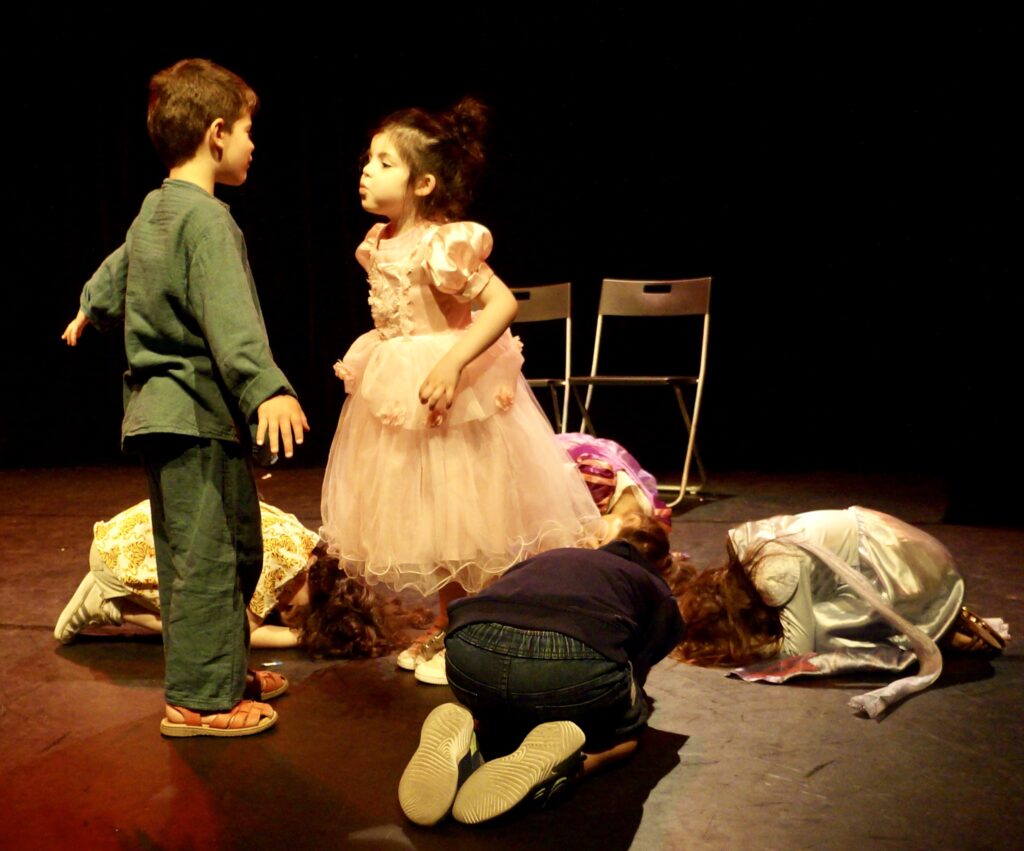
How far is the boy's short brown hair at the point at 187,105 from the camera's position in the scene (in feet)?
5.65

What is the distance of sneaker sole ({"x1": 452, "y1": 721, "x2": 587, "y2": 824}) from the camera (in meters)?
1.41

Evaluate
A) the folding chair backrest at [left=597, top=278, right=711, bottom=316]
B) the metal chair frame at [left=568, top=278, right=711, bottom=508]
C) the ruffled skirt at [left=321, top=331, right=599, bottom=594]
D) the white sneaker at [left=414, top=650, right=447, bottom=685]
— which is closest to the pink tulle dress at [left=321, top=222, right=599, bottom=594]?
the ruffled skirt at [left=321, top=331, right=599, bottom=594]

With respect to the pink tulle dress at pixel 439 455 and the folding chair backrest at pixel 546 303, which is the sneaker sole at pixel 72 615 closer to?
the pink tulle dress at pixel 439 455

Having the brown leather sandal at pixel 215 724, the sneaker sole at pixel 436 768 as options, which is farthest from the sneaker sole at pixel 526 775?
the brown leather sandal at pixel 215 724

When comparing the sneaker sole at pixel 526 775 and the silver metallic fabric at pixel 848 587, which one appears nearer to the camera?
the sneaker sole at pixel 526 775

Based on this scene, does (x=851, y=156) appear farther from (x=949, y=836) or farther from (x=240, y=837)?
(x=240, y=837)

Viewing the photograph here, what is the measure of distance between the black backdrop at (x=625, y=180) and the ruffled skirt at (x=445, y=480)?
305 cm

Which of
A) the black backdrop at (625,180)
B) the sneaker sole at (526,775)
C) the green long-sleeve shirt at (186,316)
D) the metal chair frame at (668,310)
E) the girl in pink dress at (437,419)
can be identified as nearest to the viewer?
the sneaker sole at (526,775)

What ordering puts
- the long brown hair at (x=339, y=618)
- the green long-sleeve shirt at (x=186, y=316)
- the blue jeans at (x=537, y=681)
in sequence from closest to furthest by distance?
the blue jeans at (x=537, y=681) < the green long-sleeve shirt at (x=186, y=316) < the long brown hair at (x=339, y=618)

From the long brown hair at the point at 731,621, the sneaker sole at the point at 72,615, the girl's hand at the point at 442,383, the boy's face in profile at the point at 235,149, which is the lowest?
the sneaker sole at the point at 72,615

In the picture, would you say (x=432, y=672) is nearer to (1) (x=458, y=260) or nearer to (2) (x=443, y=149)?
(1) (x=458, y=260)

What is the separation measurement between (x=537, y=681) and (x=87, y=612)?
1251mm

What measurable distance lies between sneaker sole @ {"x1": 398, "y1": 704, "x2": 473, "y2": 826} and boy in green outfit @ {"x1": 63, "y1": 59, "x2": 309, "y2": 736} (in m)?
0.42

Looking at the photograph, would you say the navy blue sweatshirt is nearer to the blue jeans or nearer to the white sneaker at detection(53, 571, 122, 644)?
the blue jeans
